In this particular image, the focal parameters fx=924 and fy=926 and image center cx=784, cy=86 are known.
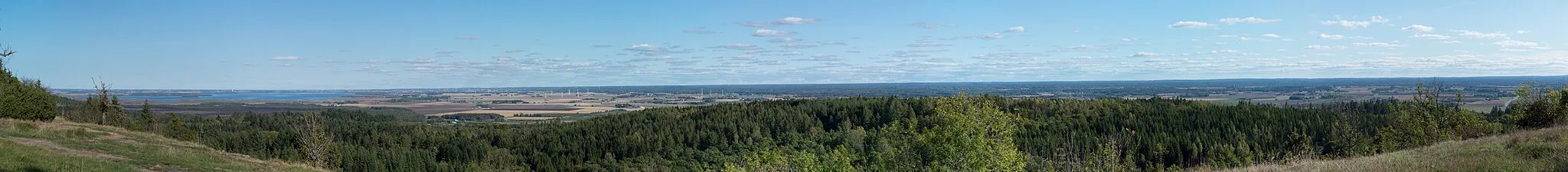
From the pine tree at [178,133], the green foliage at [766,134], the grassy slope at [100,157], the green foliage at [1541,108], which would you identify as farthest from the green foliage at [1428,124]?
the pine tree at [178,133]

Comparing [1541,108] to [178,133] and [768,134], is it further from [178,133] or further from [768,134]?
[768,134]

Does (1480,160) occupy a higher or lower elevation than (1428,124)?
higher

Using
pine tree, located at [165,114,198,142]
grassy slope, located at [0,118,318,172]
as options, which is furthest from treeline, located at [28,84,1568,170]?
grassy slope, located at [0,118,318,172]

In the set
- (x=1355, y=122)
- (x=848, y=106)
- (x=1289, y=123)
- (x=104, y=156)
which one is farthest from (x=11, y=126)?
(x=1289, y=123)

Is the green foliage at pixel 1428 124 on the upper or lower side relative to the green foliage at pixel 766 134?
upper

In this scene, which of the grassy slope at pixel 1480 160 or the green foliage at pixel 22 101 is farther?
the green foliage at pixel 22 101

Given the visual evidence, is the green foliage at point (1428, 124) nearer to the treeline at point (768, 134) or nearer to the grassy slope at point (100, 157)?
the treeline at point (768, 134)

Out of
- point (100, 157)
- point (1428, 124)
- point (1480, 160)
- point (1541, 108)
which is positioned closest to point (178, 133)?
point (100, 157)
